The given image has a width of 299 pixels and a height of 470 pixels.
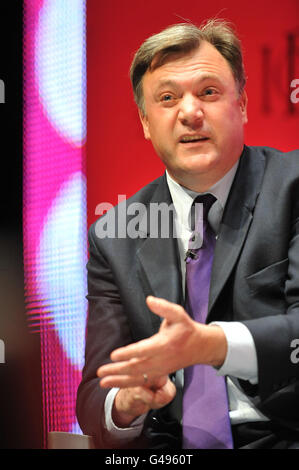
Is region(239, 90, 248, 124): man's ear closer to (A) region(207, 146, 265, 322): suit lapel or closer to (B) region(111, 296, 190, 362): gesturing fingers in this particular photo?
(A) region(207, 146, 265, 322): suit lapel

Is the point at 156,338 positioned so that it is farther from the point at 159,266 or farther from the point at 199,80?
the point at 199,80

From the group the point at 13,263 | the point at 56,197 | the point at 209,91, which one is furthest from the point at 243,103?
the point at 13,263

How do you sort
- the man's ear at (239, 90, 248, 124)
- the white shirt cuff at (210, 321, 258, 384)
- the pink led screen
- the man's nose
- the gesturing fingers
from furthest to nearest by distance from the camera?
1. the pink led screen
2. the man's ear at (239, 90, 248, 124)
3. the man's nose
4. the white shirt cuff at (210, 321, 258, 384)
5. the gesturing fingers

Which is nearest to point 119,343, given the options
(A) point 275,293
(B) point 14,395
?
(A) point 275,293

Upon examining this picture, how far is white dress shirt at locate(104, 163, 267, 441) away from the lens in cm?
127

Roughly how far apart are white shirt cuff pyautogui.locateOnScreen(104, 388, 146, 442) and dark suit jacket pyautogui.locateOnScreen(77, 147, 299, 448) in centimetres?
2

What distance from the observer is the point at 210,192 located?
1.59 m

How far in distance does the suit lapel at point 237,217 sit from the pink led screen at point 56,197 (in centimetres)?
52

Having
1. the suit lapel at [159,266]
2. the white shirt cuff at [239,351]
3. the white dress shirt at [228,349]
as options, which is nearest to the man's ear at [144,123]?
the white dress shirt at [228,349]

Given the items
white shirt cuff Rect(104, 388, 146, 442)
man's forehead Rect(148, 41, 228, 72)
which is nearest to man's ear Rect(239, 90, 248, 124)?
man's forehead Rect(148, 41, 228, 72)

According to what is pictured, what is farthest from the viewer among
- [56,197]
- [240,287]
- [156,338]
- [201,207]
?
[56,197]

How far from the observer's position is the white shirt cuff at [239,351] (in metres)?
1.27

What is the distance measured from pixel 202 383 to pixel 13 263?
0.79 m
